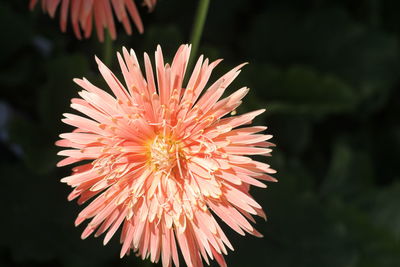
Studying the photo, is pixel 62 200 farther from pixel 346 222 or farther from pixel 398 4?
pixel 398 4

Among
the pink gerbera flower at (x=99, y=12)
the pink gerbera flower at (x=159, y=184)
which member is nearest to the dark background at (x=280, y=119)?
the pink gerbera flower at (x=99, y=12)

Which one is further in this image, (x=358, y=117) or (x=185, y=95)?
(x=358, y=117)

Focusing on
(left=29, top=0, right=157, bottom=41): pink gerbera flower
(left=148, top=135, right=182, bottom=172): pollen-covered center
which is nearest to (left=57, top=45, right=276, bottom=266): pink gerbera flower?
(left=148, top=135, right=182, bottom=172): pollen-covered center

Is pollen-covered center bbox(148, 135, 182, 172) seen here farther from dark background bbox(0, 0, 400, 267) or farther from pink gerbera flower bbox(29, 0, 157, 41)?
dark background bbox(0, 0, 400, 267)

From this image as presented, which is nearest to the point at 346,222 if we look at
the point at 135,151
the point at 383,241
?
the point at 383,241

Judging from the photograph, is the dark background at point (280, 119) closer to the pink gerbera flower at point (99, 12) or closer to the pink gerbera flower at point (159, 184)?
the pink gerbera flower at point (99, 12)

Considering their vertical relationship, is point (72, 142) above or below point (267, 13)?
below

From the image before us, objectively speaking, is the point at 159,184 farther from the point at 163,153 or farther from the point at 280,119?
the point at 280,119

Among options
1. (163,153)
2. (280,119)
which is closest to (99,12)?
(163,153)
